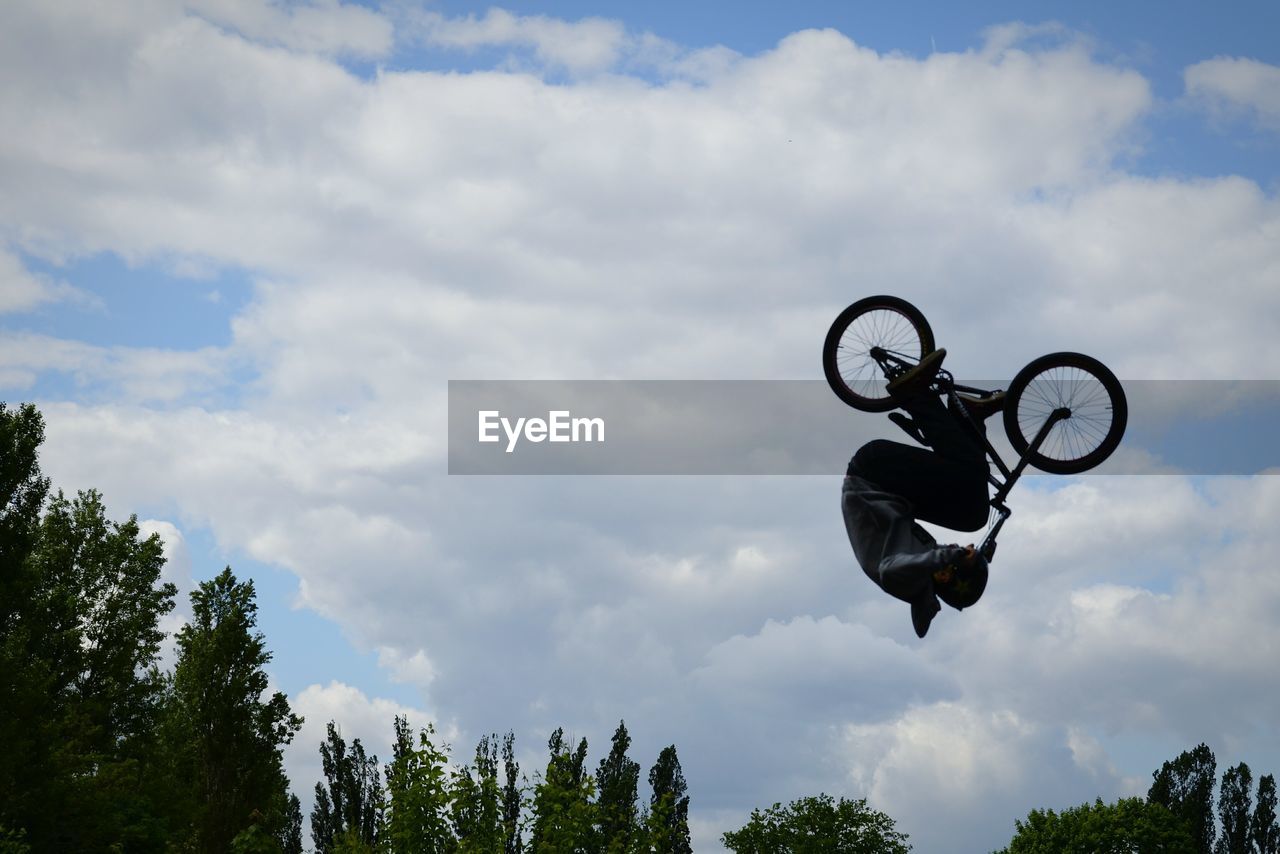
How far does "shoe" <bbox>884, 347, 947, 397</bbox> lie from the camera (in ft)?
40.6

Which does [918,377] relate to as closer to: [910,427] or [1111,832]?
[910,427]

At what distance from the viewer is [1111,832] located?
74.6m

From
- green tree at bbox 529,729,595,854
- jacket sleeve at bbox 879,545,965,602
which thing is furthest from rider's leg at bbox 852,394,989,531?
green tree at bbox 529,729,595,854

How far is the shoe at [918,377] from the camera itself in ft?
40.6

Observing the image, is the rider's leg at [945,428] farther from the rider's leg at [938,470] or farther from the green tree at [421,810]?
the green tree at [421,810]

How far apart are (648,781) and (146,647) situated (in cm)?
3668

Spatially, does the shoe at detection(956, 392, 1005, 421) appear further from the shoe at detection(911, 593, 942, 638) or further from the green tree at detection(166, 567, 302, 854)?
the green tree at detection(166, 567, 302, 854)

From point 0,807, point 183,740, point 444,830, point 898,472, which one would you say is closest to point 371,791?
point 183,740

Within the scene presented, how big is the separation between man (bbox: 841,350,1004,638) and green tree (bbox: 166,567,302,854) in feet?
128

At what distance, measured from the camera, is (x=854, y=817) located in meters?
83.8

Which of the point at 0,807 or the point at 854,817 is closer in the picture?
the point at 0,807

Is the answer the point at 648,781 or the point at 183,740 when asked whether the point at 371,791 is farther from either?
the point at 648,781

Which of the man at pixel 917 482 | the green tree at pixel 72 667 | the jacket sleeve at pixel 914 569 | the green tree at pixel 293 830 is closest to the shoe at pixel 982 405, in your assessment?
the man at pixel 917 482

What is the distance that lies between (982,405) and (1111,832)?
69955 millimetres
